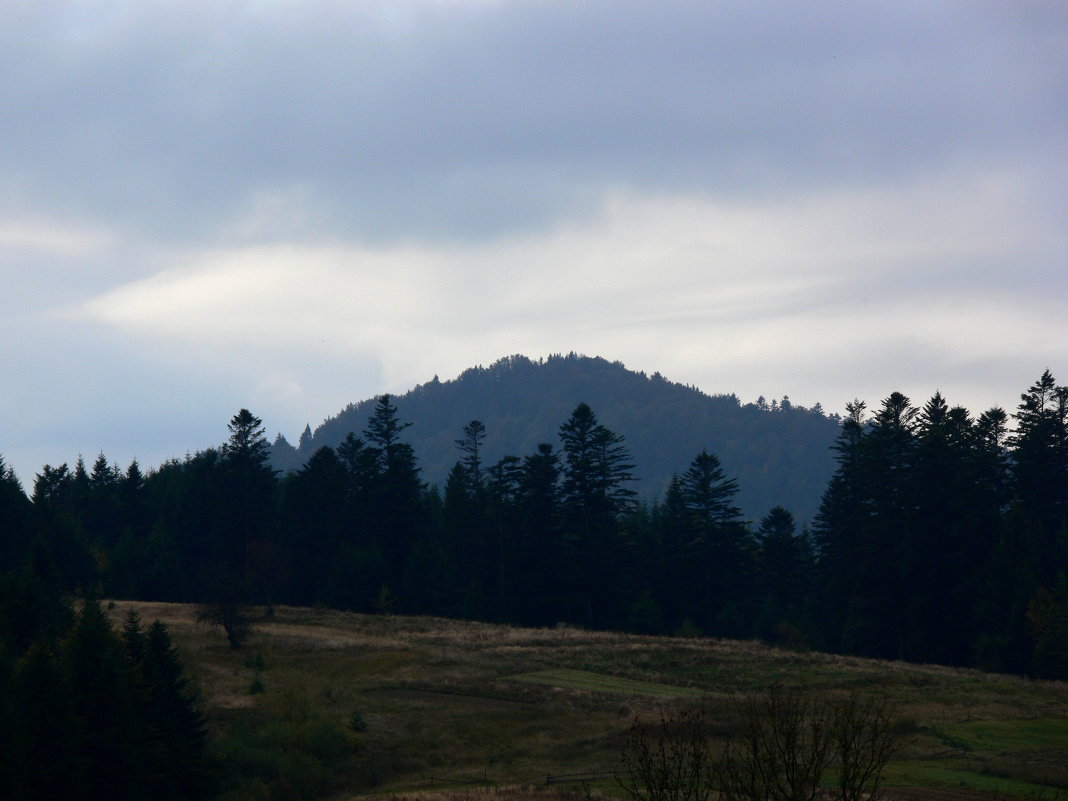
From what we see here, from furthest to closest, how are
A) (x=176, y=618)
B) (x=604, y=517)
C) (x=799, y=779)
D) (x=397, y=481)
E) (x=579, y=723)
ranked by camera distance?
(x=397, y=481)
(x=604, y=517)
(x=176, y=618)
(x=579, y=723)
(x=799, y=779)

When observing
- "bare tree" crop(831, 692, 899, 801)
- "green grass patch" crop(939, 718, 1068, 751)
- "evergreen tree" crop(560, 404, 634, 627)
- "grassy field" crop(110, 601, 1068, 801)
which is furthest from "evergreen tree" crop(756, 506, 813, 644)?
"bare tree" crop(831, 692, 899, 801)

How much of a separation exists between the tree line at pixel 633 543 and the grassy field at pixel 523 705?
13.0 meters

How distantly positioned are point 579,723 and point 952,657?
139 ft

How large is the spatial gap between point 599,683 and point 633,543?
41.4 metres

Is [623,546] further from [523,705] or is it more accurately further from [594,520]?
[523,705]

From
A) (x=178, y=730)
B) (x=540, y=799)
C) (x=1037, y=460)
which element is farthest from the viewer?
(x=1037, y=460)

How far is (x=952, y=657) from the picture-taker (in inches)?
2995

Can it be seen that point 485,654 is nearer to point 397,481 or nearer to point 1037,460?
point 397,481

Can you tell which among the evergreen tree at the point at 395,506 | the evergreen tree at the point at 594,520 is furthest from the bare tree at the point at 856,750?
the evergreen tree at the point at 395,506

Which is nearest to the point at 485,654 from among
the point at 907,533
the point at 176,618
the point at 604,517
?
the point at 176,618

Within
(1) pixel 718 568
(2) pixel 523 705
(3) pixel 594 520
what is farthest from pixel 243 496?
(2) pixel 523 705

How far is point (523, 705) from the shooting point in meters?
49.0

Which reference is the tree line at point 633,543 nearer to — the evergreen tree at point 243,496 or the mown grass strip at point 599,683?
the evergreen tree at point 243,496

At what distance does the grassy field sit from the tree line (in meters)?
13.0
